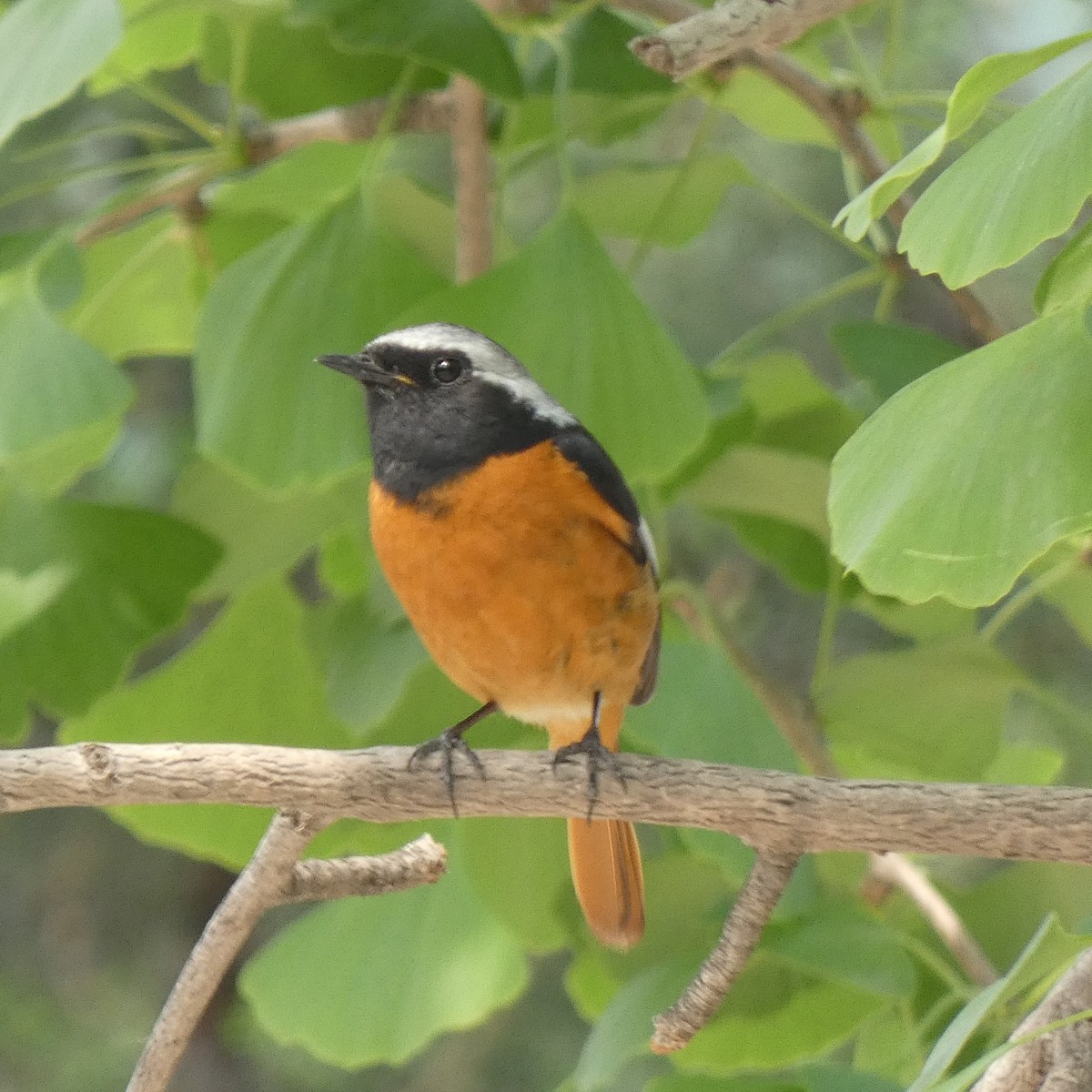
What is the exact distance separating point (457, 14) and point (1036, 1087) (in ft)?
3.49

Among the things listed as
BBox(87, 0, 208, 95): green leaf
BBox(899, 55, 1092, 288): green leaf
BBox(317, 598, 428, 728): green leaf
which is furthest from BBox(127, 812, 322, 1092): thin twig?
BBox(87, 0, 208, 95): green leaf

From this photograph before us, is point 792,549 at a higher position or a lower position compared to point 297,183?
lower

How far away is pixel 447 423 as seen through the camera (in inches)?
65.7

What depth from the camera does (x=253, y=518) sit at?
1765 millimetres

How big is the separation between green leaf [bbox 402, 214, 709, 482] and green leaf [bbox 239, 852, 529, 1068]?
1.91 ft

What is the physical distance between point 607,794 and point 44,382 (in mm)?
685

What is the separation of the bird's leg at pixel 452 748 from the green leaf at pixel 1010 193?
1.97ft

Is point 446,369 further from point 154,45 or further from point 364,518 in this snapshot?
point 154,45

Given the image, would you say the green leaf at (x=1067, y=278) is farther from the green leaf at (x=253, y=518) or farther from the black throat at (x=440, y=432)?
the green leaf at (x=253, y=518)

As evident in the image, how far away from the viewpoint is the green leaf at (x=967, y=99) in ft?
2.66

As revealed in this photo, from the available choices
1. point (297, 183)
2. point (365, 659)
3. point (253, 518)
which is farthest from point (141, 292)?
point (365, 659)

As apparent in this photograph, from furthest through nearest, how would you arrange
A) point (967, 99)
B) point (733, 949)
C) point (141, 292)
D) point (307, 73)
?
point (141, 292)
point (307, 73)
point (733, 949)
point (967, 99)

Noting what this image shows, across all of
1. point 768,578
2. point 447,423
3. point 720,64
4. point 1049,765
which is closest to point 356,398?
point 447,423

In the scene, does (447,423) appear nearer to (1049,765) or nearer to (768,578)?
(1049,765)
